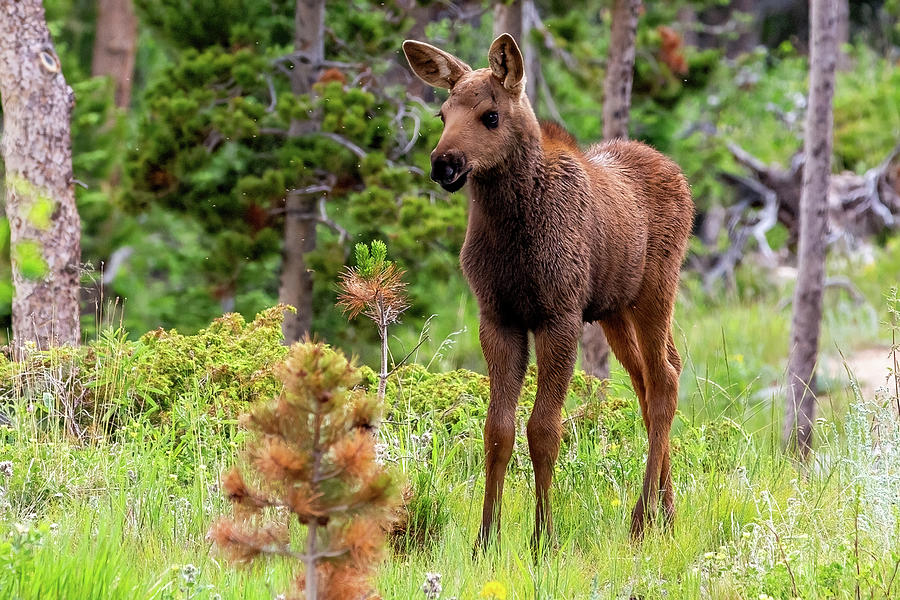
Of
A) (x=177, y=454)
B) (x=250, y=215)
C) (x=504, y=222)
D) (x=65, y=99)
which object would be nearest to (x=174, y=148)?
(x=250, y=215)

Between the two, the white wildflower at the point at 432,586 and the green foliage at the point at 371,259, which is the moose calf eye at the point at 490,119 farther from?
the white wildflower at the point at 432,586

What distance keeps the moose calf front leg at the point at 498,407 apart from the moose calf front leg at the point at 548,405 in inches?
3.9

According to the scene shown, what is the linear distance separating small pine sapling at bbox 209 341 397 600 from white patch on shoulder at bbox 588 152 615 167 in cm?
289

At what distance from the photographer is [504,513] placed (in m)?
4.88

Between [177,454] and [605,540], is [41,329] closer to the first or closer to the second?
[177,454]

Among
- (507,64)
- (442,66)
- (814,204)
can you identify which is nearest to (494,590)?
(507,64)

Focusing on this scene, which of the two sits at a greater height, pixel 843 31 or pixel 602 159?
pixel 843 31

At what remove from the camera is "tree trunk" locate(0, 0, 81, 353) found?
6781 mm

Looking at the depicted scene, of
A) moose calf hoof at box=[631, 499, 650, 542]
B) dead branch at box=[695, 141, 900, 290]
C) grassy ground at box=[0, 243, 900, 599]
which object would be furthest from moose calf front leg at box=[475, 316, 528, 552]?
dead branch at box=[695, 141, 900, 290]

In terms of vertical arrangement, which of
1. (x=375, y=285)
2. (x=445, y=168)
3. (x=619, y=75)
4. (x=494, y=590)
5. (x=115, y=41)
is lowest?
(x=494, y=590)

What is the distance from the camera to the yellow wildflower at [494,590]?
12.5 feet

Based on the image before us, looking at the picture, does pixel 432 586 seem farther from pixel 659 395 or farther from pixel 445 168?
pixel 659 395

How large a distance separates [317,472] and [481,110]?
2129 millimetres

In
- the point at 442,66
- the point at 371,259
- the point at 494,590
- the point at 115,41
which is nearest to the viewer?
the point at 494,590
